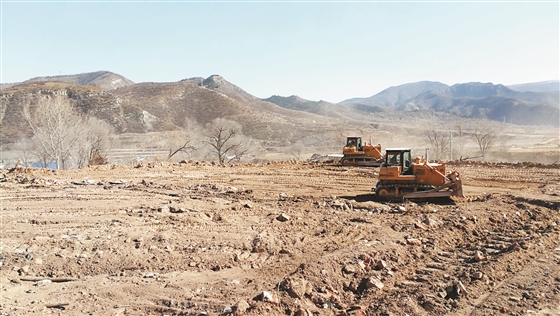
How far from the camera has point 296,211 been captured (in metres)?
11.3

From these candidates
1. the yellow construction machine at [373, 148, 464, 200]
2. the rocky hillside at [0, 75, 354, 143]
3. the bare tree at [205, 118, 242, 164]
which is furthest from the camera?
the rocky hillside at [0, 75, 354, 143]

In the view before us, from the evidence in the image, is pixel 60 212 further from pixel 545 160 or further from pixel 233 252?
pixel 545 160

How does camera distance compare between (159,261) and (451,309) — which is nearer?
(451,309)

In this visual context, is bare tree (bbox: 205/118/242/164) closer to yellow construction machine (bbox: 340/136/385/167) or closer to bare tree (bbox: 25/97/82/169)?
bare tree (bbox: 25/97/82/169)

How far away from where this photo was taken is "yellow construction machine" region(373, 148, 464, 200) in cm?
1293

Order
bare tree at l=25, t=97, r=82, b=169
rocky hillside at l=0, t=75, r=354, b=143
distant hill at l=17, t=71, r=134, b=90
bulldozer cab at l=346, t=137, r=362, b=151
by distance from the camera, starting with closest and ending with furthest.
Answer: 1. bulldozer cab at l=346, t=137, r=362, b=151
2. bare tree at l=25, t=97, r=82, b=169
3. rocky hillside at l=0, t=75, r=354, b=143
4. distant hill at l=17, t=71, r=134, b=90

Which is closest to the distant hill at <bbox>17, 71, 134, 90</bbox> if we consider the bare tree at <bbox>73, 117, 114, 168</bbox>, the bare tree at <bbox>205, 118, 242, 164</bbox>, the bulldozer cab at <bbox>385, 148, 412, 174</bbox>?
the bare tree at <bbox>205, 118, 242, 164</bbox>

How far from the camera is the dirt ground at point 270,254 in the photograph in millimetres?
5984

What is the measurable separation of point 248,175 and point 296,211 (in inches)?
346

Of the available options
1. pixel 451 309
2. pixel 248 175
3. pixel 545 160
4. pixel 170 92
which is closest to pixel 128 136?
pixel 170 92

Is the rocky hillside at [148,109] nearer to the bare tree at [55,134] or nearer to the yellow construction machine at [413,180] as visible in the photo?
the bare tree at [55,134]

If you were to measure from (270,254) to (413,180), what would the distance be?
694cm

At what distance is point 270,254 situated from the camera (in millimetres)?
7953

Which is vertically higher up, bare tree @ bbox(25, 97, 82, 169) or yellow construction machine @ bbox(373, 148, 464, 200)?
bare tree @ bbox(25, 97, 82, 169)
